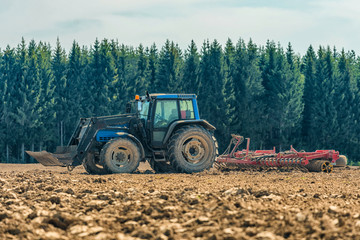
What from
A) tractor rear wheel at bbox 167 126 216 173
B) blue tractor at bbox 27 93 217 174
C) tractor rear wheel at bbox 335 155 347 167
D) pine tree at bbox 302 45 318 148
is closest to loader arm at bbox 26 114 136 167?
blue tractor at bbox 27 93 217 174

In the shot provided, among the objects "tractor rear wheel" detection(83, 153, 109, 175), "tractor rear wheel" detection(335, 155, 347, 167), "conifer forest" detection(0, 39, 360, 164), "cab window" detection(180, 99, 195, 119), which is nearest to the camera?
"cab window" detection(180, 99, 195, 119)

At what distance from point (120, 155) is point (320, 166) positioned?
7.35 meters

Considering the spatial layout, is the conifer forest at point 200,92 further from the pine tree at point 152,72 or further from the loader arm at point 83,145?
the loader arm at point 83,145

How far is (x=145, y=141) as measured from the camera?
54.9 ft

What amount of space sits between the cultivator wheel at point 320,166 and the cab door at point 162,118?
566 centimetres

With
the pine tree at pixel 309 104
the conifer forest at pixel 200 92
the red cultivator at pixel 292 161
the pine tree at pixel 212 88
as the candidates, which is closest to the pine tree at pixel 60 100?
the conifer forest at pixel 200 92

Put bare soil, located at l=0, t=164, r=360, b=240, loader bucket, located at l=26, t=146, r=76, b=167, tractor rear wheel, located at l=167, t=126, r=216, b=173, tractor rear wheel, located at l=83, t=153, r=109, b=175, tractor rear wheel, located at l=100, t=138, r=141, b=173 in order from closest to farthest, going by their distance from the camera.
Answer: bare soil, located at l=0, t=164, r=360, b=240
tractor rear wheel, located at l=100, t=138, r=141, b=173
loader bucket, located at l=26, t=146, r=76, b=167
tractor rear wheel, located at l=167, t=126, r=216, b=173
tractor rear wheel, located at l=83, t=153, r=109, b=175

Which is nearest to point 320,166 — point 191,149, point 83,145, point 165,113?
point 191,149

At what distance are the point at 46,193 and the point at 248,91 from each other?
139 ft

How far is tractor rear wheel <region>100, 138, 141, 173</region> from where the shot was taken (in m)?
15.9

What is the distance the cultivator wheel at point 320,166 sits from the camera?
747 inches

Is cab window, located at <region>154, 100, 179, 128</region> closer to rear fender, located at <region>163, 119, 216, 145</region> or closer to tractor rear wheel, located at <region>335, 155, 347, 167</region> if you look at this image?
rear fender, located at <region>163, 119, 216, 145</region>

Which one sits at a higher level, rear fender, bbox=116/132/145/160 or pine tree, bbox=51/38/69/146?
pine tree, bbox=51/38/69/146

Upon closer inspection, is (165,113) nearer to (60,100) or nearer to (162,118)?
(162,118)
